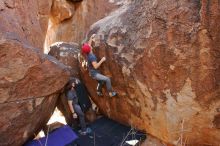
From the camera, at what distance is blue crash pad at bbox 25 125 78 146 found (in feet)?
18.1

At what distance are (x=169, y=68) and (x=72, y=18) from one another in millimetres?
6840

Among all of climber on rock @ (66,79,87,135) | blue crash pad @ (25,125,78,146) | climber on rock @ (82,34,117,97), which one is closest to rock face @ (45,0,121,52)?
climber on rock @ (82,34,117,97)

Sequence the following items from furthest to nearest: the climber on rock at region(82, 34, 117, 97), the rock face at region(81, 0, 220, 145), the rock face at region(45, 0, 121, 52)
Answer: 1. the rock face at region(45, 0, 121, 52)
2. the climber on rock at region(82, 34, 117, 97)
3. the rock face at region(81, 0, 220, 145)

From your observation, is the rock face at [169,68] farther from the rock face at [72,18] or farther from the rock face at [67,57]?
the rock face at [72,18]

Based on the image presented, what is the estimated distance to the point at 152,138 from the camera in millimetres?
5574

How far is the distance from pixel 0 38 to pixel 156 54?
2.42m

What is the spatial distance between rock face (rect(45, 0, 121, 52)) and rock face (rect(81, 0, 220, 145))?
174 inches

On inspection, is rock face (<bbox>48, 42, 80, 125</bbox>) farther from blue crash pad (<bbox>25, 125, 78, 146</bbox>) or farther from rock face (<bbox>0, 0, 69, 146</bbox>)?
blue crash pad (<bbox>25, 125, 78, 146</bbox>)

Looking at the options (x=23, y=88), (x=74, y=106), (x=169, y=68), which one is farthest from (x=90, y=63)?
(x=169, y=68)

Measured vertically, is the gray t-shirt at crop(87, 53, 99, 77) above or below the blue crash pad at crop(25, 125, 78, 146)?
above

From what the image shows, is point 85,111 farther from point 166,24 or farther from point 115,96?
point 166,24

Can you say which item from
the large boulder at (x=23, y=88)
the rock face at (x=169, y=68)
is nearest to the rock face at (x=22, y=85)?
the large boulder at (x=23, y=88)

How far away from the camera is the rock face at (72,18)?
10.3 m

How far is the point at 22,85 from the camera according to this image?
5164mm
